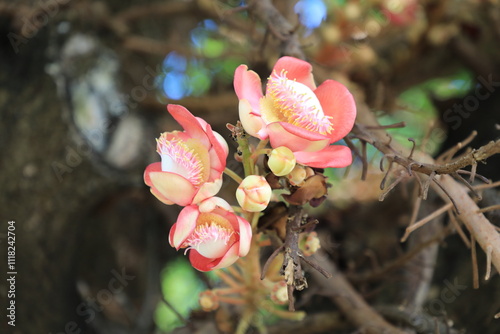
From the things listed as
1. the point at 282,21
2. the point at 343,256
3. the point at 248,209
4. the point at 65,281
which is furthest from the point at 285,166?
the point at 343,256

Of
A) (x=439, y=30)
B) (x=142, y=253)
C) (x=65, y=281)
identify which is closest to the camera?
(x=65, y=281)

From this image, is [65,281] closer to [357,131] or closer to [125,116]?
[125,116]

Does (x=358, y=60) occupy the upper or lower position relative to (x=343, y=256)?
upper

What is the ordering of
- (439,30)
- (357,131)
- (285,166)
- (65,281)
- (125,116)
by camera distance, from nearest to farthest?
(285,166) → (357,131) → (65,281) → (125,116) → (439,30)

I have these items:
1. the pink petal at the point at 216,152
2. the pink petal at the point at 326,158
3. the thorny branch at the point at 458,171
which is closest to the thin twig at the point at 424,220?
the thorny branch at the point at 458,171

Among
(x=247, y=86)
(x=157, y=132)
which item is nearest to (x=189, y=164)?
(x=247, y=86)
